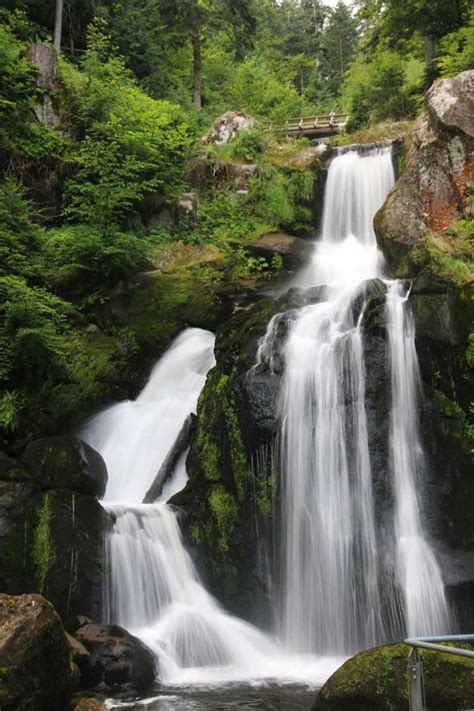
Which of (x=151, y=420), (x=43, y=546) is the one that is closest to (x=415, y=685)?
(x=43, y=546)

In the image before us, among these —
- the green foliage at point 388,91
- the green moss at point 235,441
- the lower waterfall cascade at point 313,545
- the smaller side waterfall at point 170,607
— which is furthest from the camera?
the green foliage at point 388,91

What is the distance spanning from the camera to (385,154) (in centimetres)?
1812

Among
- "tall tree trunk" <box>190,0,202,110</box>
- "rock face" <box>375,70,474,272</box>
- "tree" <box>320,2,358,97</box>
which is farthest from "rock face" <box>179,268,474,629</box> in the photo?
"tree" <box>320,2,358,97</box>

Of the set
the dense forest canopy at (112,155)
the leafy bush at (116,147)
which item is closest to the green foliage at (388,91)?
the dense forest canopy at (112,155)

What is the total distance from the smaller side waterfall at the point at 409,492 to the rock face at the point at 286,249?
229 inches

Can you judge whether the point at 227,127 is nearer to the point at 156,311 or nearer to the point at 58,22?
the point at 58,22

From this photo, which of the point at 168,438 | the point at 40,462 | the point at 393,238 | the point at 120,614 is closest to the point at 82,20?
the point at 393,238

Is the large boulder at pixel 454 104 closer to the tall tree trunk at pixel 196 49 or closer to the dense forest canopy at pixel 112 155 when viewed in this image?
the dense forest canopy at pixel 112 155

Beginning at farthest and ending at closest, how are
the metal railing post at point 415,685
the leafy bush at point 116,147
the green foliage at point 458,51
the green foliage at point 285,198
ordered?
the green foliage at point 285,198 < the green foliage at point 458,51 < the leafy bush at point 116,147 < the metal railing post at point 415,685

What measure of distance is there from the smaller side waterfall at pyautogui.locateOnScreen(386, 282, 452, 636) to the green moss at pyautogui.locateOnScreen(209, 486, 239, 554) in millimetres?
2413

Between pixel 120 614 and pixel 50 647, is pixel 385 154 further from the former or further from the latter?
pixel 50 647

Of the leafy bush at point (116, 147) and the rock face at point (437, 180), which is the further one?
the leafy bush at point (116, 147)

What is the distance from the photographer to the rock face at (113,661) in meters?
6.68

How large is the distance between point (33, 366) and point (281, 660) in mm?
6584
